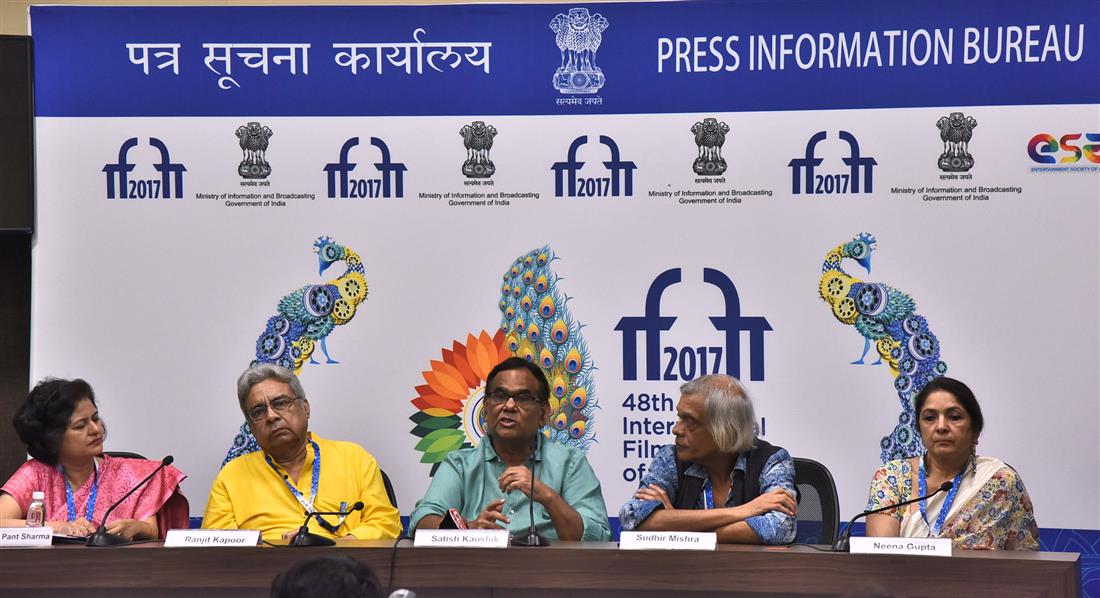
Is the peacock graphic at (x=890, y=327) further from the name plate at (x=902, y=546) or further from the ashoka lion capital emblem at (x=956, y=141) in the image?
the name plate at (x=902, y=546)

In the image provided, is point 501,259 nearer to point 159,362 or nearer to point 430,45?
point 430,45

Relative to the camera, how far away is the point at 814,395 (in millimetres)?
4211

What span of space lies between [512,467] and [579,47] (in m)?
1.67

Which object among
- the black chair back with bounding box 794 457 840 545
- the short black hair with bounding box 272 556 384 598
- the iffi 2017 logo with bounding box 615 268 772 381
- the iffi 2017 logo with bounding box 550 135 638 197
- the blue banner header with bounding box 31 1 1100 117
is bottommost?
the black chair back with bounding box 794 457 840 545

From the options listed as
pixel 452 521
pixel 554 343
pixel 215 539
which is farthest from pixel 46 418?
pixel 554 343

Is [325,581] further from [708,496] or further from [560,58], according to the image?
[560,58]

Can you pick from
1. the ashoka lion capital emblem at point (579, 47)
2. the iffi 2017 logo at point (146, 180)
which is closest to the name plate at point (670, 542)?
the ashoka lion capital emblem at point (579, 47)

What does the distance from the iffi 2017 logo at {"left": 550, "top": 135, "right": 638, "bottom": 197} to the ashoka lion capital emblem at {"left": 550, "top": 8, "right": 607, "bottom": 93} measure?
200 mm

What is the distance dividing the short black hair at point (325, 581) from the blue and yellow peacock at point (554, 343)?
8.47ft

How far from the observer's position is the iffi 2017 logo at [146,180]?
442 cm

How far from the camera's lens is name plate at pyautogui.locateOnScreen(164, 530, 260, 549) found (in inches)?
115

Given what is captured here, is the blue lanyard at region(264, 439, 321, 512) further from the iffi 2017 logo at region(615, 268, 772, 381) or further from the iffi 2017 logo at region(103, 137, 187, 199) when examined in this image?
the iffi 2017 logo at region(103, 137, 187, 199)

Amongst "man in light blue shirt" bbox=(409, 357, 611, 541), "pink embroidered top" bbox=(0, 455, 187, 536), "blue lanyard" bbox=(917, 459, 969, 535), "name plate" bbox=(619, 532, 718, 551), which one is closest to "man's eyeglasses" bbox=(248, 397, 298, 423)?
"pink embroidered top" bbox=(0, 455, 187, 536)

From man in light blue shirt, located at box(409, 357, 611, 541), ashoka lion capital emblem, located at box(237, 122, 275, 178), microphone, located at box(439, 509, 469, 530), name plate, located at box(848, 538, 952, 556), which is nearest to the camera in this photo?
name plate, located at box(848, 538, 952, 556)
